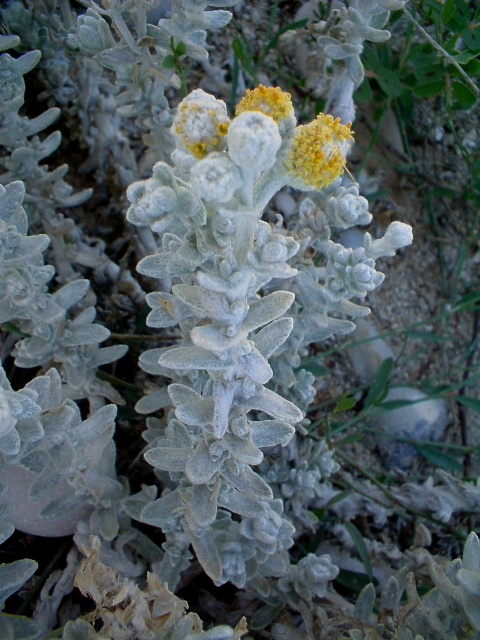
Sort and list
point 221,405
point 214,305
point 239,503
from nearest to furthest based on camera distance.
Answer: point 214,305 → point 221,405 → point 239,503

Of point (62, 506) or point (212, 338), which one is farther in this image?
point (62, 506)

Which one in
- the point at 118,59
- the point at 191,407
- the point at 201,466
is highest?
the point at 118,59

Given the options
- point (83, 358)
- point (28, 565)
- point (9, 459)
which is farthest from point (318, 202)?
point (28, 565)

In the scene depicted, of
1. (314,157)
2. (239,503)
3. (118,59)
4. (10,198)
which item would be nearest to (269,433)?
(239,503)

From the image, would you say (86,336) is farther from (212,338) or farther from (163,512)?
(212,338)

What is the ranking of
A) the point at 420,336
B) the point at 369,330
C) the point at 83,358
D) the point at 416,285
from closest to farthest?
the point at 83,358
the point at 420,336
the point at 369,330
the point at 416,285

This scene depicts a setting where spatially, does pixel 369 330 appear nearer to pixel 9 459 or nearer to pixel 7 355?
pixel 7 355

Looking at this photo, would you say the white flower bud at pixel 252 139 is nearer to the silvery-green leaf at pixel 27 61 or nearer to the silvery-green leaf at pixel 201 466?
the silvery-green leaf at pixel 201 466
